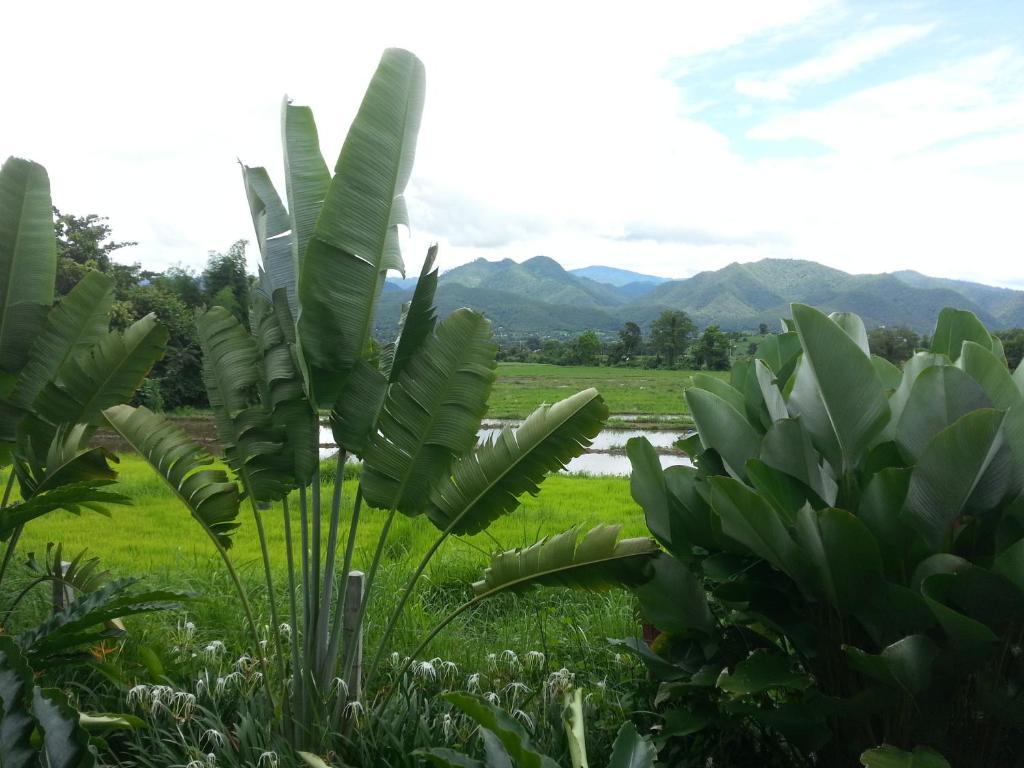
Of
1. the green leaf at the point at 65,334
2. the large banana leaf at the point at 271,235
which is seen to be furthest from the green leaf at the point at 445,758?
the green leaf at the point at 65,334

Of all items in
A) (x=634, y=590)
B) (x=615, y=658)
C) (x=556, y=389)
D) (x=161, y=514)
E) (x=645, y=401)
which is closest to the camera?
(x=634, y=590)

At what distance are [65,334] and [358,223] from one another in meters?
1.55

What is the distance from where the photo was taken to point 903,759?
1.64 metres

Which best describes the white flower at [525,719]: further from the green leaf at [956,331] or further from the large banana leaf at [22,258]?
the large banana leaf at [22,258]

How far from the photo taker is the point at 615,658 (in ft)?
9.90

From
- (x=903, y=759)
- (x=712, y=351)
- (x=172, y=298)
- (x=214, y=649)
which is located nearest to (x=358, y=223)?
(x=214, y=649)

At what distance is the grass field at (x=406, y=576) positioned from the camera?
3.20m

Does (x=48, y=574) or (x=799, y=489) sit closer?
(x=799, y=489)

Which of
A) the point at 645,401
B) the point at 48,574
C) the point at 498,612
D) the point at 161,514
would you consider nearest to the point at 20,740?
Answer: the point at 48,574

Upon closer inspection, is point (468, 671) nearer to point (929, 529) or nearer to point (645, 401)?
point (929, 529)

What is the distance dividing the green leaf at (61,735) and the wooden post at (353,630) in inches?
36.3

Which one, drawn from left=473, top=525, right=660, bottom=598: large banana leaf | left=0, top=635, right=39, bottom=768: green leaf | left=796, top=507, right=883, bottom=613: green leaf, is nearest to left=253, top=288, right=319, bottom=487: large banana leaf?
left=473, top=525, right=660, bottom=598: large banana leaf

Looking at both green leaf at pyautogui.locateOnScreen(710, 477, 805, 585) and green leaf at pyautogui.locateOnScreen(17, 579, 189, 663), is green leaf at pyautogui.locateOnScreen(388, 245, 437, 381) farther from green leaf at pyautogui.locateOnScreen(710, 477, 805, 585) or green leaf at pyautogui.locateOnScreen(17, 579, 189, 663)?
green leaf at pyautogui.locateOnScreen(710, 477, 805, 585)

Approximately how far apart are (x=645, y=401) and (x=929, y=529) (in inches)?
793
